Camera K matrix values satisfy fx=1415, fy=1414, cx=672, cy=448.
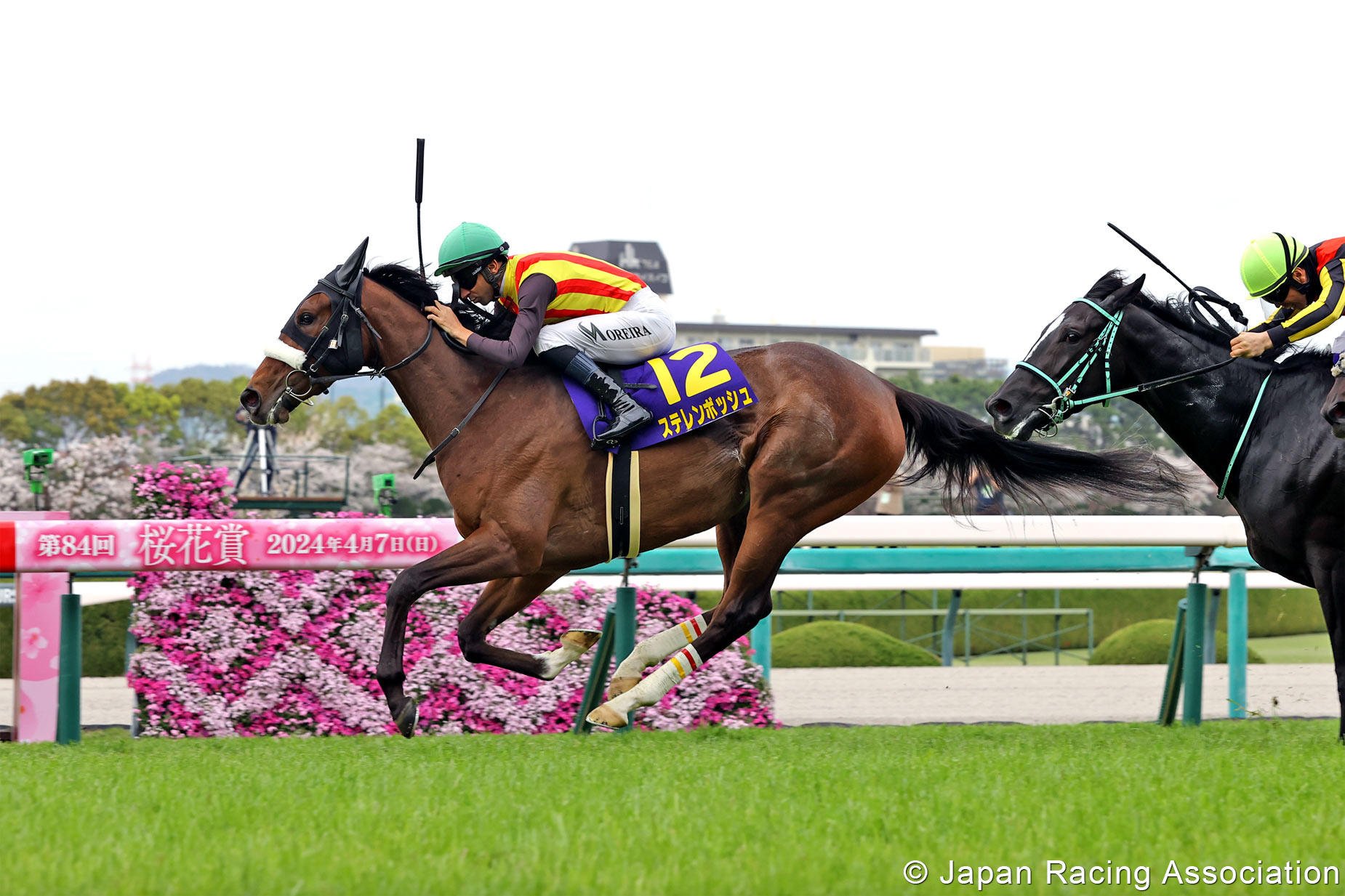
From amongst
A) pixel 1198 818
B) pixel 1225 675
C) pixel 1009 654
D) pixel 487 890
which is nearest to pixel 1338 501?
pixel 1198 818

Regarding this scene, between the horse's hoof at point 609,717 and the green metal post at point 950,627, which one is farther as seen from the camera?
the green metal post at point 950,627

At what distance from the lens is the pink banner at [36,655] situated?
5.20 meters

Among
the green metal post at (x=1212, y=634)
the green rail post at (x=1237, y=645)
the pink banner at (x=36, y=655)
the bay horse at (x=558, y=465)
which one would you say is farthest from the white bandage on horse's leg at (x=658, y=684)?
the green metal post at (x=1212, y=634)

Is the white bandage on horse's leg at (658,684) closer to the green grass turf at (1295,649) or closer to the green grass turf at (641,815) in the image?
the green grass turf at (641,815)

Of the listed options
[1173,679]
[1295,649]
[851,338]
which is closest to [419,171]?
[1173,679]

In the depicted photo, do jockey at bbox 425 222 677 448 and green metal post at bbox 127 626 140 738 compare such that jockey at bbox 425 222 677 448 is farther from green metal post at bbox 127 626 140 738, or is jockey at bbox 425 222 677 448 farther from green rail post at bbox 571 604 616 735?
green metal post at bbox 127 626 140 738

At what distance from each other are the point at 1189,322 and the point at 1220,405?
36 cm

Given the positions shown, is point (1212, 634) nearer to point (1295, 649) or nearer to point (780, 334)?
point (1295, 649)

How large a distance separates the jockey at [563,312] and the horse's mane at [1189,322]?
5.34 ft

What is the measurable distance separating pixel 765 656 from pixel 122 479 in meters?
39.1

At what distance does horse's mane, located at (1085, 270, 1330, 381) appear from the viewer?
504cm

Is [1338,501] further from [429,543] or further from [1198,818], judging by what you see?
[429,543]

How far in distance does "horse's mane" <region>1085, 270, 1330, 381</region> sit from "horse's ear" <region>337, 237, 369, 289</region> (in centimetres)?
260

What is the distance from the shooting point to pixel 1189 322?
5184 mm
